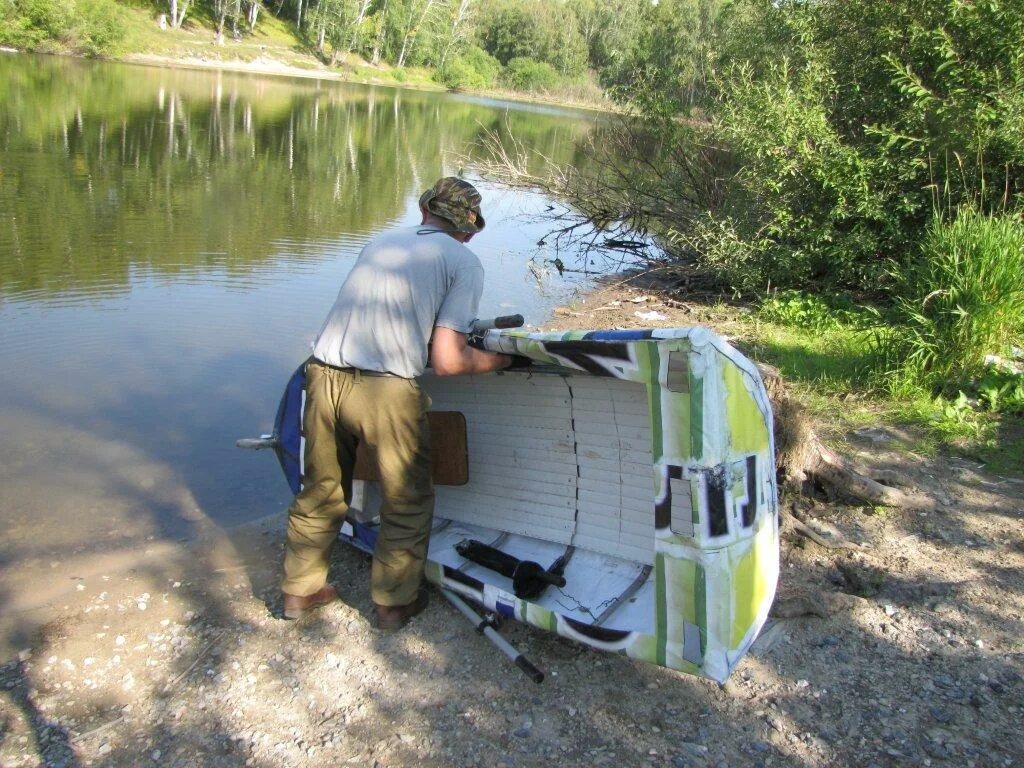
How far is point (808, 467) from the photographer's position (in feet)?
16.4

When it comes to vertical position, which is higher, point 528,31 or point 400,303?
point 528,31

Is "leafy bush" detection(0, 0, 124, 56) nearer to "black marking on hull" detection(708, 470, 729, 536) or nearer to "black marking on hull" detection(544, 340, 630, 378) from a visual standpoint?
"black marking on hull" detection(544, 340, 630, 378)

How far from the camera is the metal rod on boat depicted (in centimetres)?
333

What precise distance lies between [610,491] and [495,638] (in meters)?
0.96

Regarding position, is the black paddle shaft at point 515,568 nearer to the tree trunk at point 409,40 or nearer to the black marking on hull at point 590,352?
the black marking on hull at point 590,352

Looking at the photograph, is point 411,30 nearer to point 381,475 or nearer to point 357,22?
point 357,22

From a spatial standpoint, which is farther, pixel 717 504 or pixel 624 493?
pixel 624 493

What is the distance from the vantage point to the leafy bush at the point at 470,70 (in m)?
76.4

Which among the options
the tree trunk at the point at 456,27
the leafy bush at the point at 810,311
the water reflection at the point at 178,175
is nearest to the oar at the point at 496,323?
the leafy bush at the point at 810,311

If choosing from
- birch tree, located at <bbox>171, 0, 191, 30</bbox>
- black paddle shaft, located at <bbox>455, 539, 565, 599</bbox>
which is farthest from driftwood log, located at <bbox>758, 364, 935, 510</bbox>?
birch tree, located at <bbox>171, 0, 191, 30</bbox>

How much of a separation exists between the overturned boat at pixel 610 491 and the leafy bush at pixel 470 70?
76.9 metres

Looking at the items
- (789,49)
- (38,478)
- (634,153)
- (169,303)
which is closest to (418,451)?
(38,478)

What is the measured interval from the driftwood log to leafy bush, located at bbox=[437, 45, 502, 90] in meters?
76.5

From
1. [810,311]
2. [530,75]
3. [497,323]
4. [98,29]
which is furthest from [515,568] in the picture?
[530,75]
